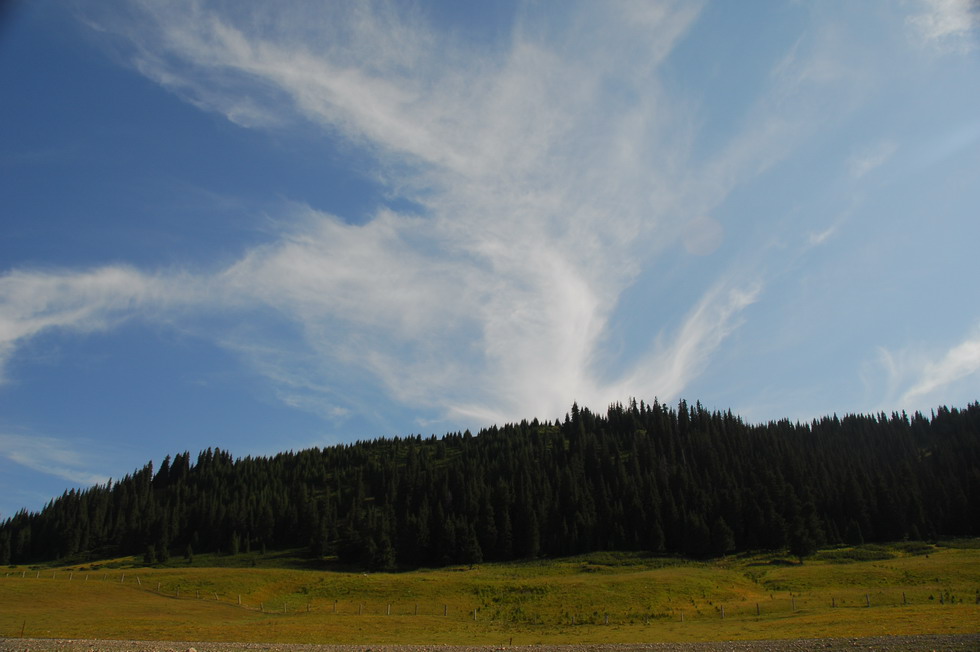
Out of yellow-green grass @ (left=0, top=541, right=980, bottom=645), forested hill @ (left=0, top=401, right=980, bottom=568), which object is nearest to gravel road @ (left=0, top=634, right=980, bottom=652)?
yellow-green grass @ (left=0, top=541, right=980, bottom=645)

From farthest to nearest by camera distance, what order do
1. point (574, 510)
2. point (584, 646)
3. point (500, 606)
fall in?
point (574, 510) < point (500, 606) < point (584, 646)

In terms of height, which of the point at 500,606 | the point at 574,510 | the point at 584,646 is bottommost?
the point at 500,606

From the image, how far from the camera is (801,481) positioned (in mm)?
143625

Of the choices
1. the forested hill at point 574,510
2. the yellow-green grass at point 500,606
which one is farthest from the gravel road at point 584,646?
the forested hill at point 574,510

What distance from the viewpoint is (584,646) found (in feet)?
126

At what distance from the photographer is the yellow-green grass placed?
44688mm

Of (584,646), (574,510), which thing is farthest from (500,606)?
(574,510)

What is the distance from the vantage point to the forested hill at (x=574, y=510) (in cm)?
12688

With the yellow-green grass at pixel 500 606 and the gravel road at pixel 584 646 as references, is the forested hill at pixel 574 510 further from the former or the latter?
the gravel road at pixel 584 646

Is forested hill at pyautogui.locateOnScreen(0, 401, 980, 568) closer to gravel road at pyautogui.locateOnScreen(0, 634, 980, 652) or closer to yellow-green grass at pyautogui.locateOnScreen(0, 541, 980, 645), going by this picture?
yellow-green grass at pyautogui.locateOnScreen(0, 541, 980, 645)

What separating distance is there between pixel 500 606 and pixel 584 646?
28.1 meters

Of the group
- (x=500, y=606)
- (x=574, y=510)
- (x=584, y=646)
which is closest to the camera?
(x=584, y=646)

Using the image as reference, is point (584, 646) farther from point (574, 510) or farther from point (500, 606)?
point (574, 510)

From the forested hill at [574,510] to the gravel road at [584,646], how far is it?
3212 inches
